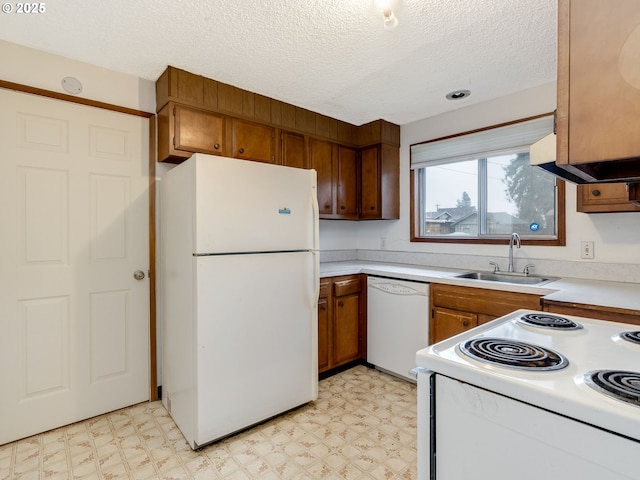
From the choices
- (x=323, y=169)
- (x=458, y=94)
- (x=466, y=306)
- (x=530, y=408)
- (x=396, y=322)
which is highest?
(x=458, y=94)

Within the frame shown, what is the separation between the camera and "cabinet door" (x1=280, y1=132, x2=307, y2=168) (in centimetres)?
286

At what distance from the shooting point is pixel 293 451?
6.15 ft

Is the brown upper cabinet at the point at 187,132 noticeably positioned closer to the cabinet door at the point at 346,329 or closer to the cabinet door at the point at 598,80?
the cabinet door at the point at 346,329

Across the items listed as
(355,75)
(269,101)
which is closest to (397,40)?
(355,75)

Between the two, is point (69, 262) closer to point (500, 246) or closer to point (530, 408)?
point (530, 408)

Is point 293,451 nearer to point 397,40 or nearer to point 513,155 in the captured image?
point 397,40

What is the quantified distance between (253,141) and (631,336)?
96.4 inches

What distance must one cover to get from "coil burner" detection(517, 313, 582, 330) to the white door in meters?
2.37

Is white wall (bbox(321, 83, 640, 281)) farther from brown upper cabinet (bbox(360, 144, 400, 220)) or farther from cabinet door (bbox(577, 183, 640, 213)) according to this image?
cabinet door (bbox(577, 183, 640, 213))

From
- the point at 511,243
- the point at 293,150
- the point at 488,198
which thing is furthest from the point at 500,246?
the point at 293,150

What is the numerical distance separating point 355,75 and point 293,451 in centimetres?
243

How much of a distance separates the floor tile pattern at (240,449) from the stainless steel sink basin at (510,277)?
108 centimetres

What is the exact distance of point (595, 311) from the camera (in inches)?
62.3

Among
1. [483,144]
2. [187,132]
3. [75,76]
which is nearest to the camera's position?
[75,76]
